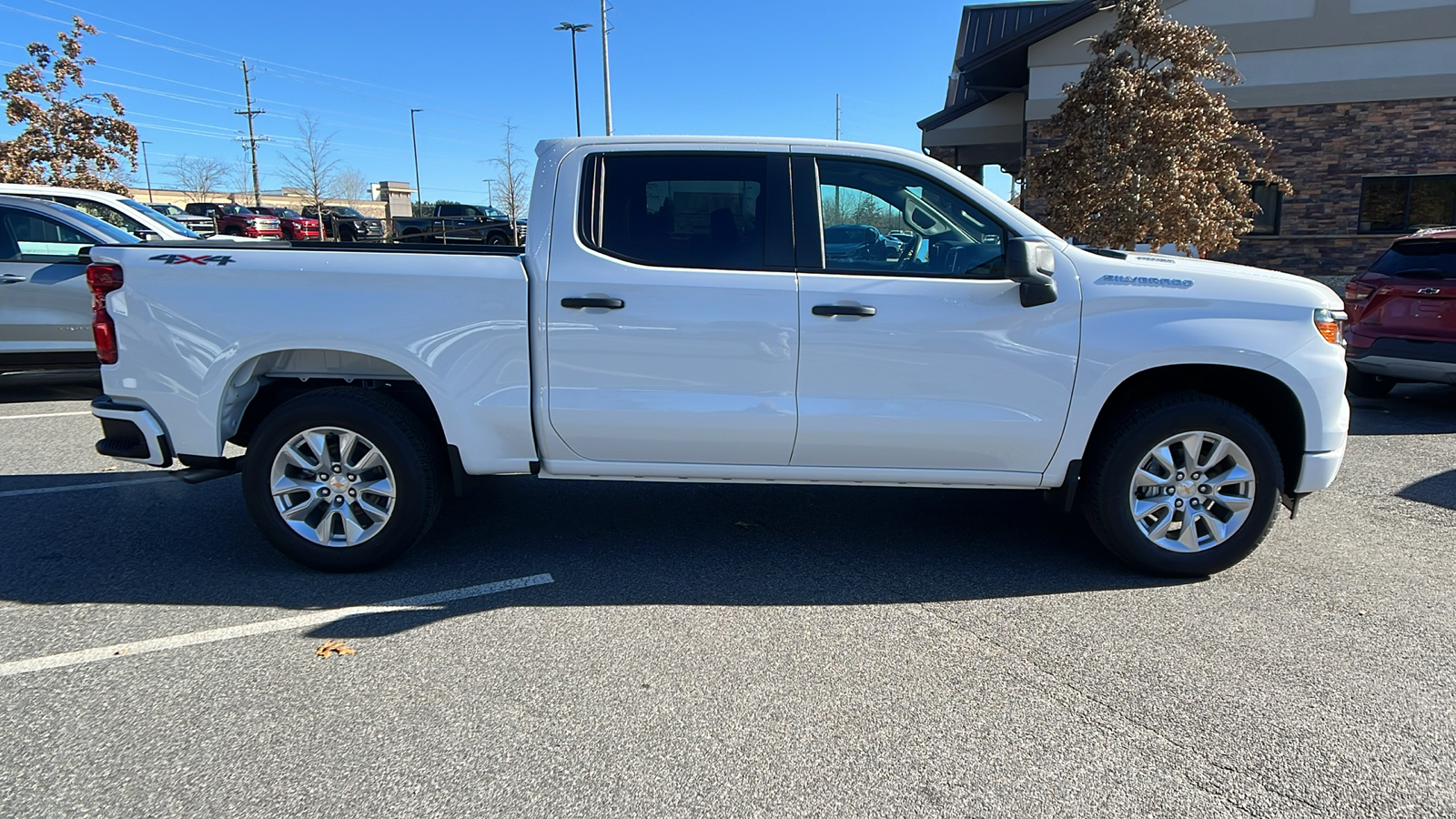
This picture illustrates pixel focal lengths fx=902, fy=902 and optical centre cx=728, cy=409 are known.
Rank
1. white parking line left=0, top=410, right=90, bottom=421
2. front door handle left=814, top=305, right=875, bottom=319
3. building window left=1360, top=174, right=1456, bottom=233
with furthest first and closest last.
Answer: building window left=1360, top=174, right=1456, bottom=233 < white parking line left=0, top=410, right=90, bottom=421 < front door handle left=814, top=305, right=875, bottom=319

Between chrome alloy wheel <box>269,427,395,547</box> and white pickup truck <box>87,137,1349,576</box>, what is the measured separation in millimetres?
13

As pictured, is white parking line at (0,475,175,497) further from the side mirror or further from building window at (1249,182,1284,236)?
building window at (1249,182,1284,236)

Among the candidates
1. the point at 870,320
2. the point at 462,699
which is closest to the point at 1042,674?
the point at 870,320

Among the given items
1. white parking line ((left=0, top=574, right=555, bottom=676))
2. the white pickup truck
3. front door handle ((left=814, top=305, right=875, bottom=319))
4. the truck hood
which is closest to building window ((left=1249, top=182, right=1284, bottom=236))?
the truck hood

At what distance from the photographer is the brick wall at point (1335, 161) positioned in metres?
16.1

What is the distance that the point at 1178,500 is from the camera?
4203 mm

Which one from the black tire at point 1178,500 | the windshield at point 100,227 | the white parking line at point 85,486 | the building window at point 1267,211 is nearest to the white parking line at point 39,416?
the windshield at point 100,227

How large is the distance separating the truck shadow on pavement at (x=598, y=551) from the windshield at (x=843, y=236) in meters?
1.57

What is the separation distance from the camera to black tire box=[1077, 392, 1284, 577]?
4125 mm

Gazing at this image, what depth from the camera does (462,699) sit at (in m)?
3.15

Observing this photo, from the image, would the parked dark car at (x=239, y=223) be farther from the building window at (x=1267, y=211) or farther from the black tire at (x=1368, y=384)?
the black tire at (x=1368, y=384)

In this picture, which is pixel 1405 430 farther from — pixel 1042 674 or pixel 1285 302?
pixel 1042 674

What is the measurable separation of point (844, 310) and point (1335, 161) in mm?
16952

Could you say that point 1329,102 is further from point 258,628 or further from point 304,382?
point 258,628
